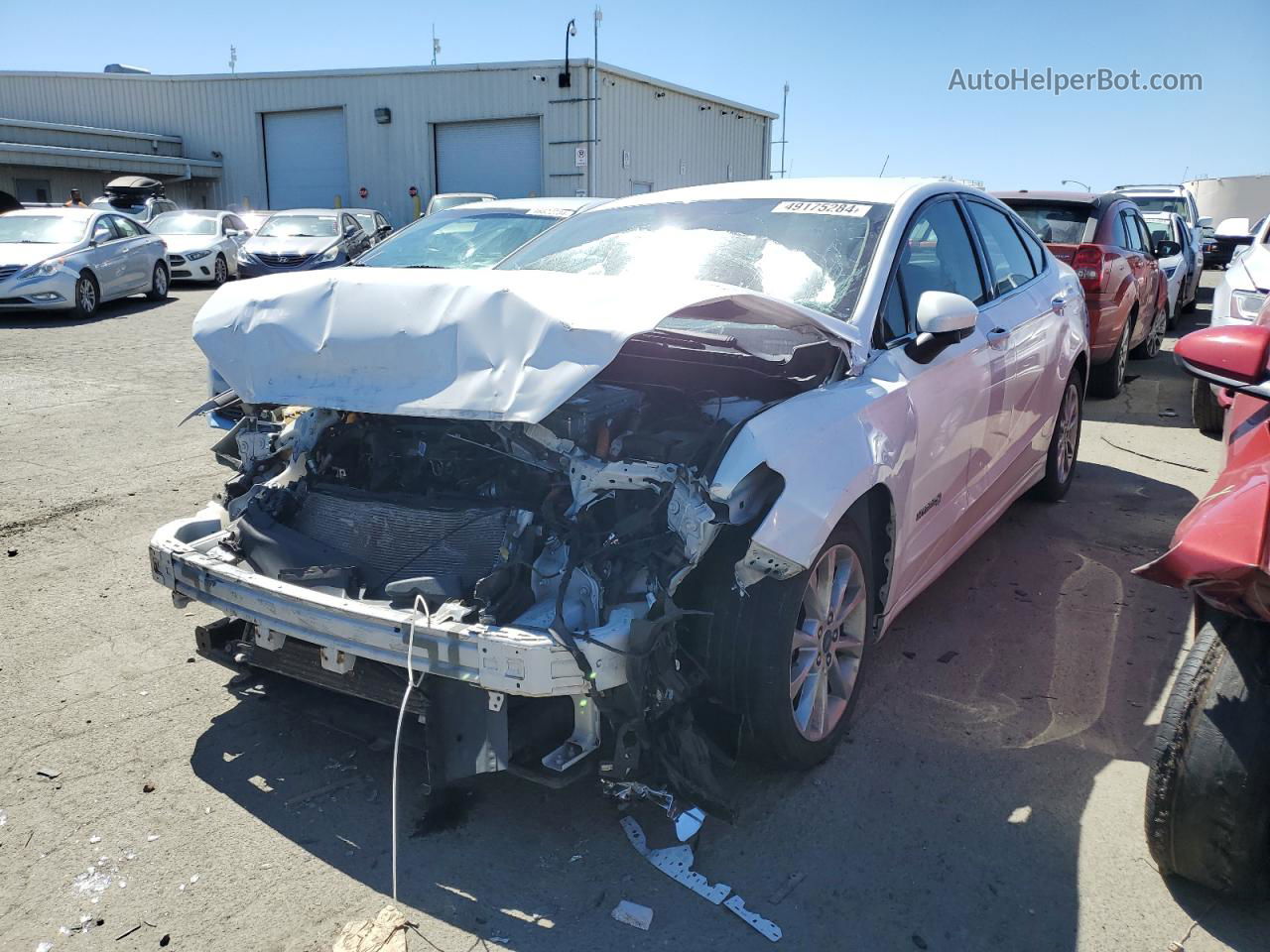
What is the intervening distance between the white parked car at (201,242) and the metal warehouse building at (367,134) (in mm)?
7681

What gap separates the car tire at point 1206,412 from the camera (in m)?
7.65

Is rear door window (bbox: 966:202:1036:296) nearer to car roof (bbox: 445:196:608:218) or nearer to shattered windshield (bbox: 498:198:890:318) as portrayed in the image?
Result: shattered windshield (bbox: 498:198:890:318)

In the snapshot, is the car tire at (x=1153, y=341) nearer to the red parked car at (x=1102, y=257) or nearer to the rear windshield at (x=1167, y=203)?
→ the red parked car at (x=1102, y=257)

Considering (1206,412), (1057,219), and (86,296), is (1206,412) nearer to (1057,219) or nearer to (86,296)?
(1057,219)

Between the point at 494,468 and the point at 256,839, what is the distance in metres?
1.36

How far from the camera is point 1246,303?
6.89 meters

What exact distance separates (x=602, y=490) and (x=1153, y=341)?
1092cm

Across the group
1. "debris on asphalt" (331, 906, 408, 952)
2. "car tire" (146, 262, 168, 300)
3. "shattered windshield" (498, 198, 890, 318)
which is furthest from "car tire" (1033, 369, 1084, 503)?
"car tire" (146, 262, 168, 300)

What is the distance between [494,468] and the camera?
129 inches

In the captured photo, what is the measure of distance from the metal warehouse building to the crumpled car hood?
2122cm

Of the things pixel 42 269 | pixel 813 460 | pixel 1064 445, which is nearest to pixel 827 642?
pixel 813 460

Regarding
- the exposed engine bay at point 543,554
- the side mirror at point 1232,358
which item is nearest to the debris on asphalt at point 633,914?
the exposed engine bay at point 543,554

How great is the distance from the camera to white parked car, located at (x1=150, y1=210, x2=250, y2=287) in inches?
711

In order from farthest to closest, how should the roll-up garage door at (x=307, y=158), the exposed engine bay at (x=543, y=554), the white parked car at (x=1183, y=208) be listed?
1. the roll-up garage door at (x=307, y=158)
2. the white parked car at (x=1183, y=208)
3. the exposed engine bay at (x=543, y=554)
